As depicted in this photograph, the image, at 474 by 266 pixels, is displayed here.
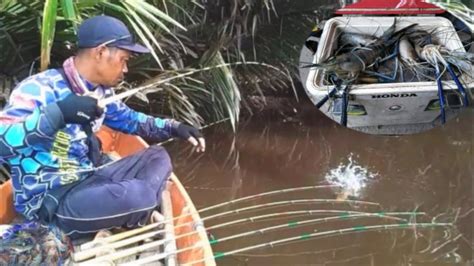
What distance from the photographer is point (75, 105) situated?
0.95 m

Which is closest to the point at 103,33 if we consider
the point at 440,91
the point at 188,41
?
the point at 188,41

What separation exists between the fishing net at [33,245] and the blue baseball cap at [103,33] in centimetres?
27

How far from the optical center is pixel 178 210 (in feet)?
3.50

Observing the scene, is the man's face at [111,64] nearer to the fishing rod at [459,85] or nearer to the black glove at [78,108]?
the black glove at [78,108]

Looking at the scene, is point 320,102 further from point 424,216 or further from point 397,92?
point 424,216

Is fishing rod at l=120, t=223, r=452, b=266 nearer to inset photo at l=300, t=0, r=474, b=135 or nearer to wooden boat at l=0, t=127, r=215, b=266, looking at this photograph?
wooden boat at l=0, t=127, r=215, b=266

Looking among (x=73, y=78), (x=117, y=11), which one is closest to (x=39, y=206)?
(x=73, y=78)

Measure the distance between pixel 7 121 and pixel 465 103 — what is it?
0.68 m

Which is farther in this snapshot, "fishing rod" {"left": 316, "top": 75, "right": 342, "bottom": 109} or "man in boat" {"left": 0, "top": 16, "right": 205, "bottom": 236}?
"fishing rod" {"left": 316, "top": 75, "right": 342, "bottom": 109}

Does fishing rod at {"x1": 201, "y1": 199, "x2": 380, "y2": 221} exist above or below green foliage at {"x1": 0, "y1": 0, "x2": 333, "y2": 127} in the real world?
below

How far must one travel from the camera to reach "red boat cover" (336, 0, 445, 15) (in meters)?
1.11

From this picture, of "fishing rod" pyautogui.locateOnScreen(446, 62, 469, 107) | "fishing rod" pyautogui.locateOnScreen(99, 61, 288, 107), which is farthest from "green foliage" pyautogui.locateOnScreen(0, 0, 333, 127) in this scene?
"fishing rod" pyautogui.locateOnScreen(446, 62, 469, 107)

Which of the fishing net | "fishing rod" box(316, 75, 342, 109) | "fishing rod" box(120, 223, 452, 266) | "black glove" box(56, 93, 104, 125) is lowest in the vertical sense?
"fishing rod" box(120, 223, 452, 266)

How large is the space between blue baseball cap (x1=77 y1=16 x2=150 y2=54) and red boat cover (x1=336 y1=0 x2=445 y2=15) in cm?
34
